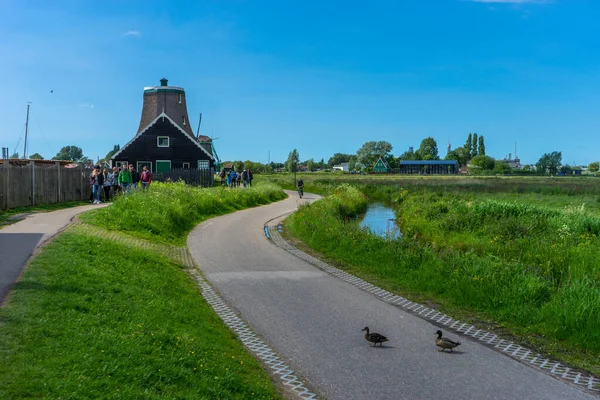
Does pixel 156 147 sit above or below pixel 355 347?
above

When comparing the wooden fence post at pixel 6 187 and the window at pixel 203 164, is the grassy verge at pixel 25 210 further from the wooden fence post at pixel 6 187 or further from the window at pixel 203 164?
the window at pixel 203 164

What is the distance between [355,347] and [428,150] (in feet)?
619

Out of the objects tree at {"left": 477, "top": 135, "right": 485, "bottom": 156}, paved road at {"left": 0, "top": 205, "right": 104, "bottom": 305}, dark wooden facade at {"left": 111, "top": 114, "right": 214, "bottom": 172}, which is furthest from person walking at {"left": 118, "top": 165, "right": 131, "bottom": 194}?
tree at {"left": 477, "top": 135, "right": 485, "bottom": 156}

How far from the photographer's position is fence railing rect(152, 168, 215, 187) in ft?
137

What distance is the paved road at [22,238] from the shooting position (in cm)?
948

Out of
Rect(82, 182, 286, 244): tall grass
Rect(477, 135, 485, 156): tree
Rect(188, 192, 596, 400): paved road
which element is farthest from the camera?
Rect(477, 135, 485, 156): tree

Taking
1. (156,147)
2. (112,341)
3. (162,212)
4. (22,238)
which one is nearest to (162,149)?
(156,147)

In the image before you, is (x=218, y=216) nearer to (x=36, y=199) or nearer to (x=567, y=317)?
(x=36, y=199)

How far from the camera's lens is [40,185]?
24.3 meters

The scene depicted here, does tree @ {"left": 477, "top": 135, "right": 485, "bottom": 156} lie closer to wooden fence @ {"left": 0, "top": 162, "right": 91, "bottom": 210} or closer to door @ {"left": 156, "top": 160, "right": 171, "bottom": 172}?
door @ {"left": 156, "top": 160, "right": 171, "bottom": 172}

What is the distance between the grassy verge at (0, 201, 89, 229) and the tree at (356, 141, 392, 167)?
158 meters

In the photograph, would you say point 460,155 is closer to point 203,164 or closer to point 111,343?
point 203,164

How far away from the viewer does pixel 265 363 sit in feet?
24.4

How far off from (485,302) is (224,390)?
6420mm
